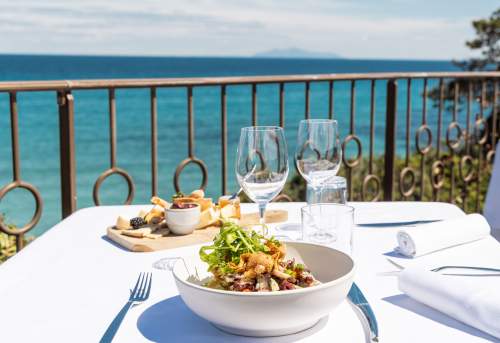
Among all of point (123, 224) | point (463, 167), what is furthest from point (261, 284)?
point (463, 167)

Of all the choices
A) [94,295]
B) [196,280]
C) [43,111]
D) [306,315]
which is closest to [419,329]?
[306,315]

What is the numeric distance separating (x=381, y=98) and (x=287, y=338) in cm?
4110

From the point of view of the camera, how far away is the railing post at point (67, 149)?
8.30 ft

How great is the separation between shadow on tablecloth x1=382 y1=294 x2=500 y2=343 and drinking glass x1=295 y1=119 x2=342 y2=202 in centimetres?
36

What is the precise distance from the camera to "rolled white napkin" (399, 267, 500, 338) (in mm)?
861

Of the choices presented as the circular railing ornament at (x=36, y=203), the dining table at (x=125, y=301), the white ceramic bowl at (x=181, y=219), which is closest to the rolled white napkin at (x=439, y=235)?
the dining table at (x=125, y=301)

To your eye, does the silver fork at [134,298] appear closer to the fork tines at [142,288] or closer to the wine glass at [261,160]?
the fork tines at [142,288]

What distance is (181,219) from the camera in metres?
1.31

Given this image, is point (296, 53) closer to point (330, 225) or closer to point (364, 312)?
point (330, 225)

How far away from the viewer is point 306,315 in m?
0.79

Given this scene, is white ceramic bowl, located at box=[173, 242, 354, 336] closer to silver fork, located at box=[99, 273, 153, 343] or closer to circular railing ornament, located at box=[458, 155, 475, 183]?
silver fork, located at box=[99, 273, 153, 343]

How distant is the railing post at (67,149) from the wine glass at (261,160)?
1.55 m

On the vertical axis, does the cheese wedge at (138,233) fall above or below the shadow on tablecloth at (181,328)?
above

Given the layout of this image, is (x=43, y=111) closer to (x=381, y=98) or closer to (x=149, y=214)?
(x=381, y=98)
